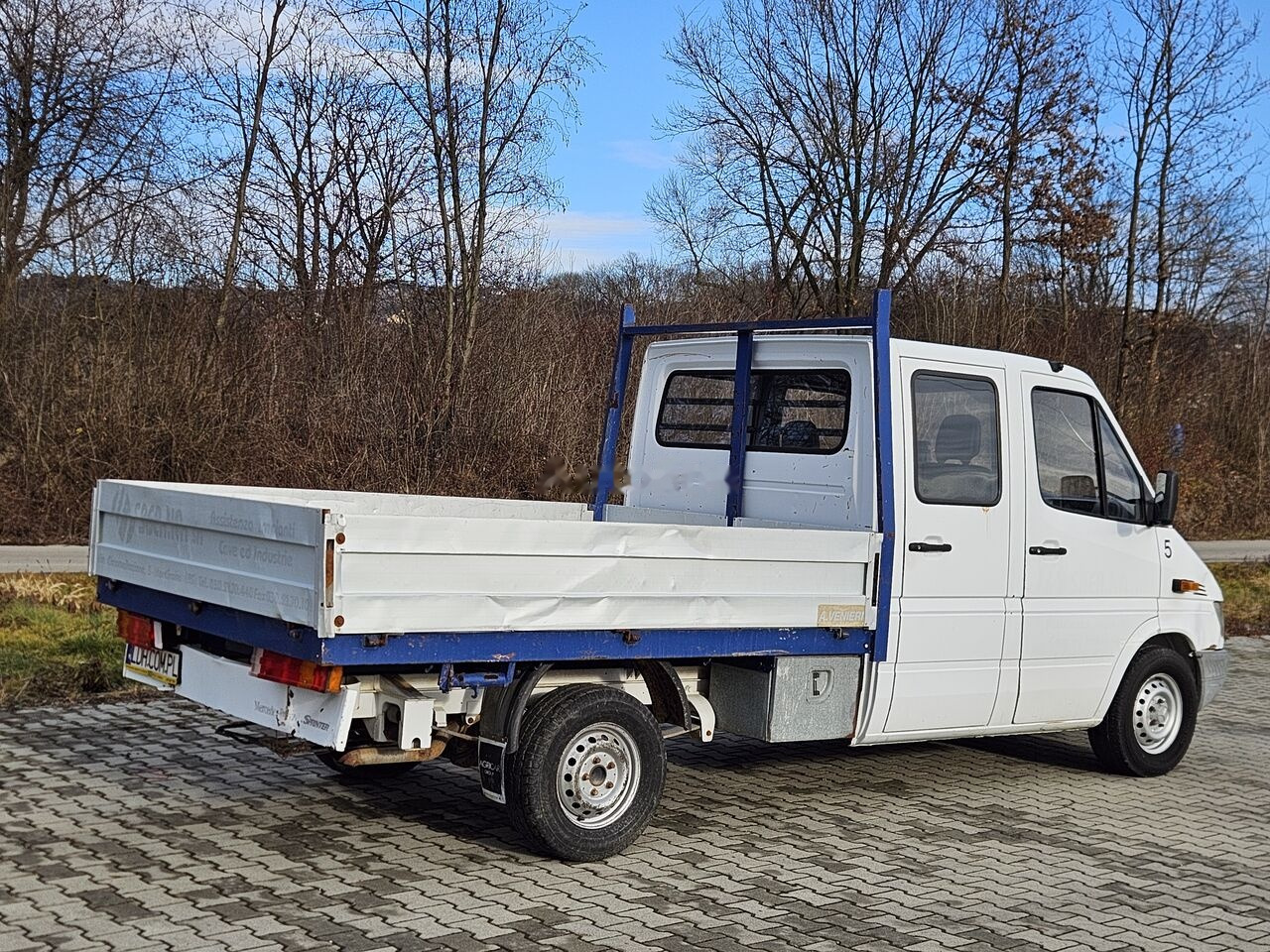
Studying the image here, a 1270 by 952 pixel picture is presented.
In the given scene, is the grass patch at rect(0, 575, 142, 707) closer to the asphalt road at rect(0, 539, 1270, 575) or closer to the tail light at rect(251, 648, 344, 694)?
the asphalt road at rect(0, 539, 1270, 575)

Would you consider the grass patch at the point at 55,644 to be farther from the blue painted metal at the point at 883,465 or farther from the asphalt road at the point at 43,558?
the blue painted metal at the point at 883,465

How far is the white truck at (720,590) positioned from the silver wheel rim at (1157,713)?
0.02 meters

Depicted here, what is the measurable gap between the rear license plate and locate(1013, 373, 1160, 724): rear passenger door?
4.17m

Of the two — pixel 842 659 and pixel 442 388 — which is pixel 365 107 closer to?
pixel 442 388

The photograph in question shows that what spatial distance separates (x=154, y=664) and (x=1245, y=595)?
15582mm

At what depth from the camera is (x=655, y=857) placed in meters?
6.00

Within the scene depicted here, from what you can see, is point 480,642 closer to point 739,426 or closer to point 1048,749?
point 739,426

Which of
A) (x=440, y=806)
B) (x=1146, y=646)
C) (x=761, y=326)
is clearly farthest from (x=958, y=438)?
(x=440, y=806)

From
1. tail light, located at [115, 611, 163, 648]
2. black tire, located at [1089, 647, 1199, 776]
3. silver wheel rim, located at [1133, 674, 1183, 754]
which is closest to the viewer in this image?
tail light, located at [115, 611, 163, 648]

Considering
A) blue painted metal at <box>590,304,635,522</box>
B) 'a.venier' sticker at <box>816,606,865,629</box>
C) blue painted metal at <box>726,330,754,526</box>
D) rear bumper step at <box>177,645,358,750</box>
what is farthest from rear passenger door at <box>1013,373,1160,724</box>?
rear bumper step at <box>177,645,358,750</box>

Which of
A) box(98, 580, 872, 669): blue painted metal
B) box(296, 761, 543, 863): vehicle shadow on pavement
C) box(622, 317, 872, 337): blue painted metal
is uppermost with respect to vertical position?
box(622, 317, 872, 337): blue painted metal

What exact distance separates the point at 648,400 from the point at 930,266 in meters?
17.4

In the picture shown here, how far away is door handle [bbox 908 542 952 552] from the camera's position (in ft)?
22.0

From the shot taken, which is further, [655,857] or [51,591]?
[51,591]
